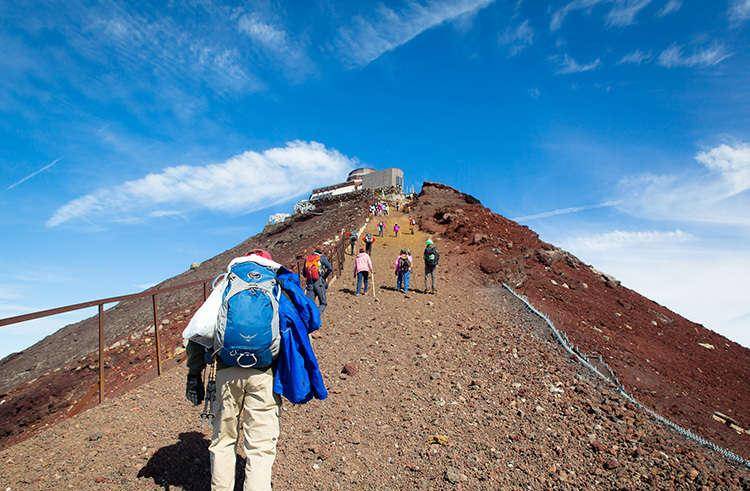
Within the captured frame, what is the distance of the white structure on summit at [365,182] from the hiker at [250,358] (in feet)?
159

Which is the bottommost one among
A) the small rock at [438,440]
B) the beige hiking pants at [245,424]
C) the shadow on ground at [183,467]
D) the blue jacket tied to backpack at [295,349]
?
the small rock at [438,440]

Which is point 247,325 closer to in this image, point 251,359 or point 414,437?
point 251,359

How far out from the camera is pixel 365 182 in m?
56.7

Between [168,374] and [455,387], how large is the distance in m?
4.52

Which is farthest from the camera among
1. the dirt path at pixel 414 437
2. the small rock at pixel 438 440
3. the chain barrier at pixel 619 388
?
the chain barrier at pixel 619 388

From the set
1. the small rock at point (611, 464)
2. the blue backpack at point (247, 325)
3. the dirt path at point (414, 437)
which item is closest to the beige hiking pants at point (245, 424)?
the blue backpack at point (247, 325)

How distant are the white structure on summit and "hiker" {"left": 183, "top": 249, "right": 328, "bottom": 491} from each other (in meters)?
48.4

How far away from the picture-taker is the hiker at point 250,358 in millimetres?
2725

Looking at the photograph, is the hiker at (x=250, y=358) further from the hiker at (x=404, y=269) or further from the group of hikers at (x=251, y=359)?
the hiker at (x=404, y=269)

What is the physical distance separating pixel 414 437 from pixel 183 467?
2460 millimetres

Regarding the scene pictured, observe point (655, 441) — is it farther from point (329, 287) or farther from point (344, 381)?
point (329, 287)

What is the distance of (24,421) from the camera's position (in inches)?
357

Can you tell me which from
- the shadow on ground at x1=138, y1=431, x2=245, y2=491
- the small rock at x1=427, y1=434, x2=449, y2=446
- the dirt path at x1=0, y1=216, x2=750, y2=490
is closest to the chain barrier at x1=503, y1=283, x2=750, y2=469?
the dirt path at x1=0, y1=216, x2=750, y2=490

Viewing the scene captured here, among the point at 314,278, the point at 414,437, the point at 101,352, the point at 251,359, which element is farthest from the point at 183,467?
the point at 314,278
